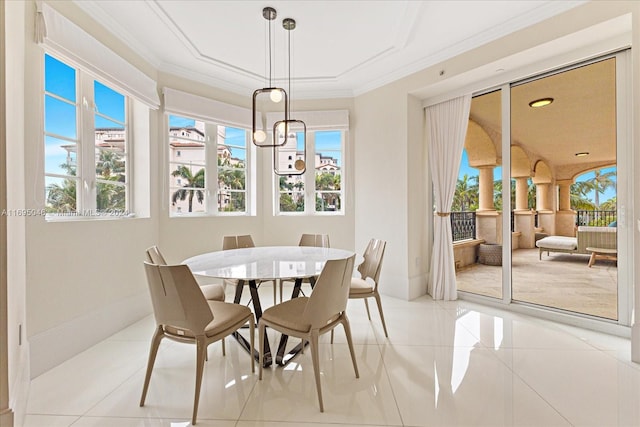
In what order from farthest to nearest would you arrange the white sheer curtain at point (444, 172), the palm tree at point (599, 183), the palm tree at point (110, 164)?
the white sheer curtain at point (444, 172), the palm tree at point (110, 164), the palm tree at point (599, 183)

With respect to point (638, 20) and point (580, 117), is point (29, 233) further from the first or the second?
point (580, 117)

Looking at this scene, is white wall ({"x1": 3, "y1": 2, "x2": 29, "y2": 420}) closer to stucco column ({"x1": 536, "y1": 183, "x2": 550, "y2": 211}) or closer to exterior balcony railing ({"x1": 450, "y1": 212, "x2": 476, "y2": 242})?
exterior balcony railing ({"x1": 450, "y1": 212, "x2": 476, "y2": 242})

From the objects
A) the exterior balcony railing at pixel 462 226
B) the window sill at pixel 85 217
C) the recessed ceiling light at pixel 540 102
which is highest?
the recessed ceiling light at pixel 540 102

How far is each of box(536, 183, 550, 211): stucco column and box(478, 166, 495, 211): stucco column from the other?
0.44m

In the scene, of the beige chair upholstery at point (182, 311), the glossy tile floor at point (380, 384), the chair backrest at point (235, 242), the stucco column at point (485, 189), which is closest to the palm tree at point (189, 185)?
the chair backrest at point (235, 242)

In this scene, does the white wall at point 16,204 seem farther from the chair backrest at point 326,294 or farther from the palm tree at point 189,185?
the palm tree at point 189,185

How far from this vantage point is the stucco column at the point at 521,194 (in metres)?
3.23

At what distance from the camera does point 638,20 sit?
2.11 m

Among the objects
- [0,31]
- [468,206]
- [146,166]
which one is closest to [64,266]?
[146,166]

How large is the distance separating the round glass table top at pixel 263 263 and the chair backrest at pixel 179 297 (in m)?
0.21

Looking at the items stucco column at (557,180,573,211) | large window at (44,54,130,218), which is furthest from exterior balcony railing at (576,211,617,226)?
large window at (44,54,130,218)

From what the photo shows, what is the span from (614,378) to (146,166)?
4.37 m

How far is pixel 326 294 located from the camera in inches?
69.2

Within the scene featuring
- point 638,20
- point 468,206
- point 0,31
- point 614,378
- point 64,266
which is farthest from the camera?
point 468,206
